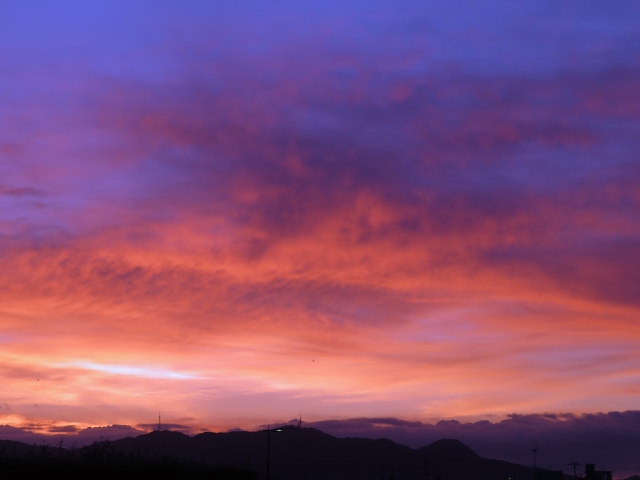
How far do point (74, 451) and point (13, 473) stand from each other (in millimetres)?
5300

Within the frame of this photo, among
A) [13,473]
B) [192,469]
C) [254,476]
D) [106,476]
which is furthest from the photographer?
[254,476]

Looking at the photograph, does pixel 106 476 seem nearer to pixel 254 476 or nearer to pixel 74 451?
pixel 74 451

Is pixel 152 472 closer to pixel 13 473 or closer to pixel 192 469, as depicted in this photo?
pixel 192 469

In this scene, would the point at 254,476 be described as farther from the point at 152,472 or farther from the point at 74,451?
the point at 74,451

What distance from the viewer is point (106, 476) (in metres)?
35.1

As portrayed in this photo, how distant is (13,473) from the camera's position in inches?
1260

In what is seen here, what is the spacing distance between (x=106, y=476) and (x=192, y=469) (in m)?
5.26

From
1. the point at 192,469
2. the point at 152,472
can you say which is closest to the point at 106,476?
the point at 152,472

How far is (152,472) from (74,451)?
4183mm

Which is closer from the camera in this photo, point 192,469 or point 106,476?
point 106,476

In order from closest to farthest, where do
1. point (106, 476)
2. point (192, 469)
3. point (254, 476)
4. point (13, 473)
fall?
point (13, 473)
point (106, 476)
point (192, 469)
point (254, 476)

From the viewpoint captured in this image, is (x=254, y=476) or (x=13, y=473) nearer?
(x=13, y=473)

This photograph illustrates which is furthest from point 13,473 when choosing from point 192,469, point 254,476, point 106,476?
point 254,476

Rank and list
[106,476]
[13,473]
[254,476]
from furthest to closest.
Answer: [254,476] < [106,476] < [13,473]
